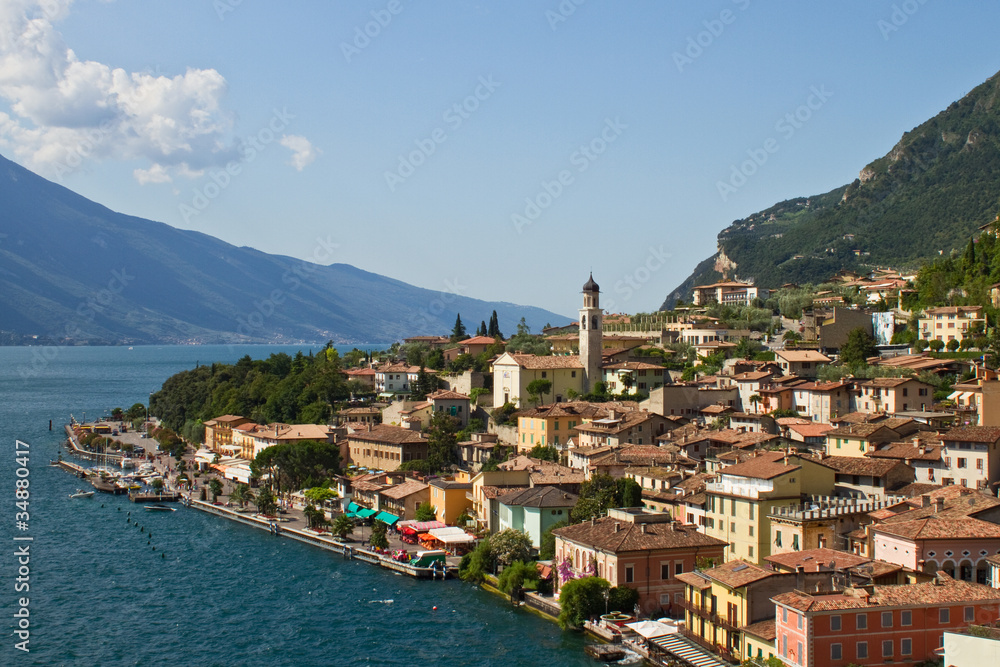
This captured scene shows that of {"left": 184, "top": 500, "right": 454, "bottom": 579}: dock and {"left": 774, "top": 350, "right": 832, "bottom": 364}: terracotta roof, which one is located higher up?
{"left": 774, "top": 350, "right": 832, "bottom": 364}: terracotta roof

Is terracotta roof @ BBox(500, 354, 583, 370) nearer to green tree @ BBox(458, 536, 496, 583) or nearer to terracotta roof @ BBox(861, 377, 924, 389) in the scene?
terracotta roof @ BBox(861, 377, 924, 389)

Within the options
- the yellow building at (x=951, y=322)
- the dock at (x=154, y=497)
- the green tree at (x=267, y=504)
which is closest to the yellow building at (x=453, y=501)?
the green tree at (x=267, y=504)

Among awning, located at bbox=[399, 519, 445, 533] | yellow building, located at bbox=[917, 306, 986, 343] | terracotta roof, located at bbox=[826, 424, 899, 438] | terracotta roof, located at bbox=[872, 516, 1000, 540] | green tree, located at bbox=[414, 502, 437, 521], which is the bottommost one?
awning, located at bbox=[399, 519, 445, 533]

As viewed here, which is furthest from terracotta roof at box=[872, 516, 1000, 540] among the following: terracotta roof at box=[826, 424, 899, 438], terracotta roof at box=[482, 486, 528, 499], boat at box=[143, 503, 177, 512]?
boat at box=[143, 503, 177, 512]

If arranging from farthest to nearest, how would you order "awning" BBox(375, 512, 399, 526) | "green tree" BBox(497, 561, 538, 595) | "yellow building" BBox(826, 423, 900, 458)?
"awning" BBox(375, 512, 399, 526)
"yellow building" BBox(826, 423, 900, 458)
"green tree" BBox(497, 561, 538, 595)

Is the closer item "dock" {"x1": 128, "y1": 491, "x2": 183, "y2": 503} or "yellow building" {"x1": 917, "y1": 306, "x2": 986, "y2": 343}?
"yellow building" {"x1": 917, "y1": 306, "x2": 986, "y2": 343}

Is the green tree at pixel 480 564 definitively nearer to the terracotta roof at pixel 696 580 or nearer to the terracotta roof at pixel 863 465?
the terracotta roof at pixel 696 580

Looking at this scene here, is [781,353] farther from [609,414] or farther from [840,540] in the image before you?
[840,540]
